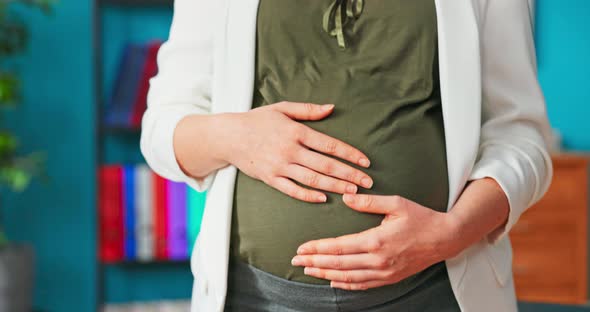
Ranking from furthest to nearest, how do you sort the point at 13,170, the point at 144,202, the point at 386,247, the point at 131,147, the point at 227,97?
the point at 131,147
the point at 144,202
the point at 13,170
the point at 227,97
the point at 386,247

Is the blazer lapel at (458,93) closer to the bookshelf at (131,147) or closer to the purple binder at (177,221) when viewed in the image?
the purple binder at (177,221)

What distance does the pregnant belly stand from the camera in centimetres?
100

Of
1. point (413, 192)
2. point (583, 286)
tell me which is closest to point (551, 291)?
point (583, 286)

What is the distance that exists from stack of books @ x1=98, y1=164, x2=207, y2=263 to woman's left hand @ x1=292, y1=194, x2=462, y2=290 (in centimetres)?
190

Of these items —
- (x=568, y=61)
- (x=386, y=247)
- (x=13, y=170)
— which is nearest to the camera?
(x=386, y=247)

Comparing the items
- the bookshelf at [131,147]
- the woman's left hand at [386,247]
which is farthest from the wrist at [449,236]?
the bookshelf at [131,147]

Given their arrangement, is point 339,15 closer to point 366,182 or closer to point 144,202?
point 366,182

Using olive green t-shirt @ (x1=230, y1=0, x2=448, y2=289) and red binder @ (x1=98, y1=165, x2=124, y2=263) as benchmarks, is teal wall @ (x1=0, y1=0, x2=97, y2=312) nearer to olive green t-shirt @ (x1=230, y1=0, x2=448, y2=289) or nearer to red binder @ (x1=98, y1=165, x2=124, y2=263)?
red binder @ (x1=98, y1=165, x2=124, y2=263)

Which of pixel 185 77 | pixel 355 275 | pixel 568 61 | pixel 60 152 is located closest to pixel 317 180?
pixel 355 275

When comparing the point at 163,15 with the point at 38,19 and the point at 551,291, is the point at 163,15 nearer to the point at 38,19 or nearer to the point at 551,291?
the point at 38,19

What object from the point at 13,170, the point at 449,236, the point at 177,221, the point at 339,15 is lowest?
the point at 177,221

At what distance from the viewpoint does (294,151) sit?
3.28 feet

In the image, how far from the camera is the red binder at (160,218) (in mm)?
2854

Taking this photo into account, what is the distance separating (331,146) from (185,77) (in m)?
0.25
